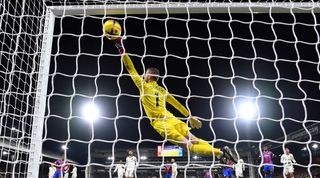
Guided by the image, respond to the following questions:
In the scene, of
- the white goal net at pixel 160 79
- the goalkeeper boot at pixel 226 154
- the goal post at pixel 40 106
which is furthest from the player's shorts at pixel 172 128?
the goal post at pixel 40 106

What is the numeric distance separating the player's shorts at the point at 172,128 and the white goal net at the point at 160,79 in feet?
0.81

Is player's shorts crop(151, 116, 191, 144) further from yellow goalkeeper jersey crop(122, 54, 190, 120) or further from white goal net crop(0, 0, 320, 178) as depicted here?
white goal net crop(0, 0, 320, 178)

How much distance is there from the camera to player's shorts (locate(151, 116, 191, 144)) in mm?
3539

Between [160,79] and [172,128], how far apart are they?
16.6ft

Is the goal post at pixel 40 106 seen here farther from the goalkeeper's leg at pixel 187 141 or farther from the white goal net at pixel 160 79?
the goalkeeper's leg at pixel 187 141

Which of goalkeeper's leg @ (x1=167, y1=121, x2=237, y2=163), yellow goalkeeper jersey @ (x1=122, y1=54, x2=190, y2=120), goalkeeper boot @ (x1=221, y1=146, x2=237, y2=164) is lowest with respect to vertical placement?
goalkeeper boot @ (x1=221, y1=146, x2=237, y2=164)

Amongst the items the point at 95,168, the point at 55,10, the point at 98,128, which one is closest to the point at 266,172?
the point at 55,10

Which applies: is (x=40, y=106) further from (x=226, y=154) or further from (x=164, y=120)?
(x=226, y=154)

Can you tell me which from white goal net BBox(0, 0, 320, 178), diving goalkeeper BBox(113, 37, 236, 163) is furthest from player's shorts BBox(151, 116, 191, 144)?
white goal net BBox(0, 0, 320, 178)

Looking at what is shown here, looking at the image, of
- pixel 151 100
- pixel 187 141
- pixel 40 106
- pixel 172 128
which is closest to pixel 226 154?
pixel 187 141

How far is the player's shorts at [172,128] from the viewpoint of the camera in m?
3.54

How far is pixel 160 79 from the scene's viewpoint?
8.59 m

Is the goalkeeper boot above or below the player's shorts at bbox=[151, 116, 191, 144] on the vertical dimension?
below

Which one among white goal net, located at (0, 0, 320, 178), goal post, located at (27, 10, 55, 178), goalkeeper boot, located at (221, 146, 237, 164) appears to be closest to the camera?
goal post, located at (27, 10, 55, 178)
